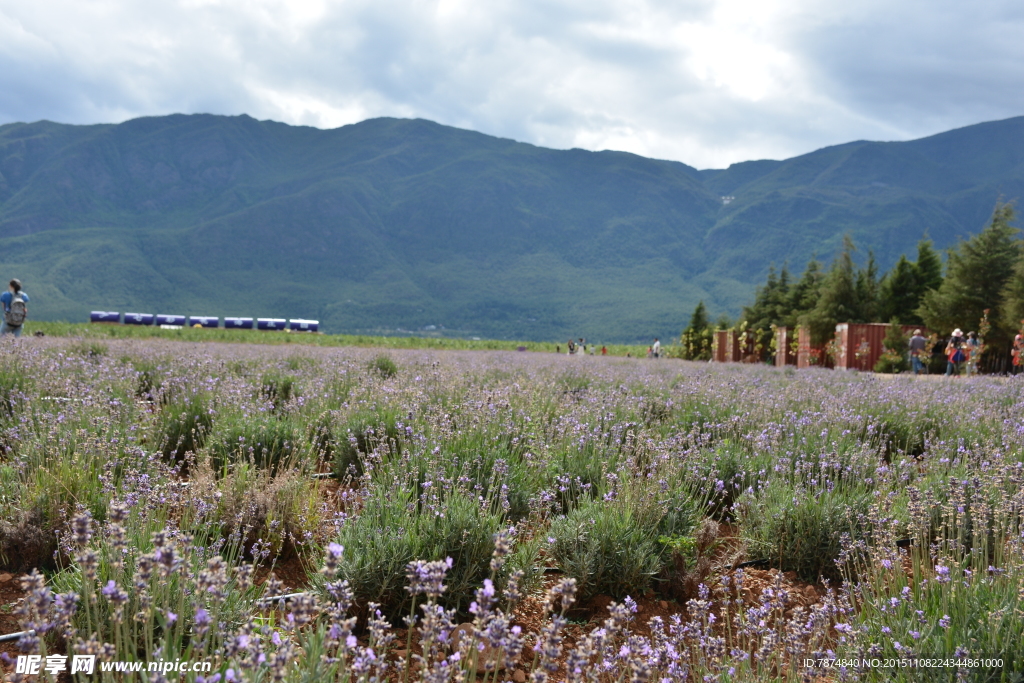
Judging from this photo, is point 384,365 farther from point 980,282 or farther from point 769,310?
point 769,310

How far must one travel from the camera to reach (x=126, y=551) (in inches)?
93.5

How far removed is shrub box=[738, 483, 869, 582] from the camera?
137 inches

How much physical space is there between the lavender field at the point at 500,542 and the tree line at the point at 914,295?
17.3 meters

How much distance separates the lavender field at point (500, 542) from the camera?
68.8 inches

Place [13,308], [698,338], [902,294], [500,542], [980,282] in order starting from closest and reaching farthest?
1. [500,542]
2. [13,308]
3. [980,282]
4. [902,294]
5. [698,338]

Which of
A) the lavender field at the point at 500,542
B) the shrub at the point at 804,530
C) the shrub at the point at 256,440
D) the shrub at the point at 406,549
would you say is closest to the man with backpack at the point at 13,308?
the lavender field at the point at 500,542

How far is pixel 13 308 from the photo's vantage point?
11.6 meters

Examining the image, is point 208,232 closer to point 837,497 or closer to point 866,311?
point 866,311

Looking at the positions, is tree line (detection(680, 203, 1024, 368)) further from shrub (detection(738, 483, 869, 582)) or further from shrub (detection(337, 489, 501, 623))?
shrub (detection(337, 489, 501, 623))

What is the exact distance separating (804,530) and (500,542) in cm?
258

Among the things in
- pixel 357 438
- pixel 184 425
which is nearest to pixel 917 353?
pixel 357 438

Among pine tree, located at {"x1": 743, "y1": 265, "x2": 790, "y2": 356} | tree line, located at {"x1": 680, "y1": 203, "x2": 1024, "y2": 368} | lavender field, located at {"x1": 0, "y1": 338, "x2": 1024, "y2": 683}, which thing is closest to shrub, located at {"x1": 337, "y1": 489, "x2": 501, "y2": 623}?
lavender field, located at {"x1": 0, "y1": 338, "x2": 1024, "y2": 683}

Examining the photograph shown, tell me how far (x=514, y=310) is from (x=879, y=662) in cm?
16865

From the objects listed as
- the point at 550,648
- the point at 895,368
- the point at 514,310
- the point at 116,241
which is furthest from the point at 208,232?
the point at 550,648
